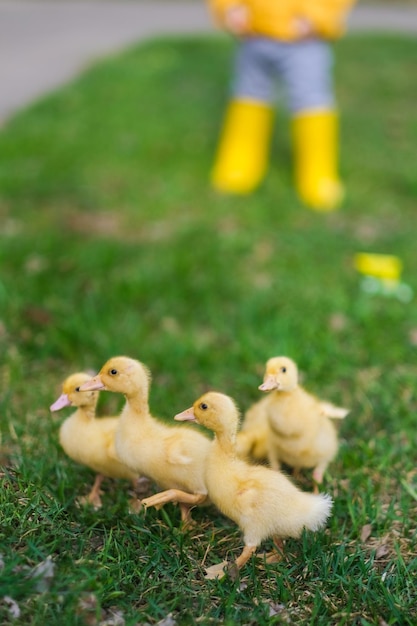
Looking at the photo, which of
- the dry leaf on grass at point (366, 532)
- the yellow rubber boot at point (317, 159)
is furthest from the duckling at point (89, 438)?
the yellow rubber boot at point (317, 159)

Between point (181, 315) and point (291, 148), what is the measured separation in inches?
141

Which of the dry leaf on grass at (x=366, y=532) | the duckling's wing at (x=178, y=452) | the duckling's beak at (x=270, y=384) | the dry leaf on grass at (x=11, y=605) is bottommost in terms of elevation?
the dry leaf on grass at (x=366, y=532)

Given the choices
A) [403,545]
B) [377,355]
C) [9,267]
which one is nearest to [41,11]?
[9,267]

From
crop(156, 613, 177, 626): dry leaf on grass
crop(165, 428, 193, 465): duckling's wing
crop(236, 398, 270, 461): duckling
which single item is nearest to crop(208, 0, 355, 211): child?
crop(236, 398, 270, 461): duckling

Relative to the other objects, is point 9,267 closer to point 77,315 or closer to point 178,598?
point 77,315

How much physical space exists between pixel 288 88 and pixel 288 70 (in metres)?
0.33

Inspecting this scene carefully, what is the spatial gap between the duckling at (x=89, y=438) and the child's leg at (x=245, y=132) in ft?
11.9

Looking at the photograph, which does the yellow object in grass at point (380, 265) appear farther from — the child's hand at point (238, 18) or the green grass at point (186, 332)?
the child's hand at point (238, 18)

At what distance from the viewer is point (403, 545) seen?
2562 mm

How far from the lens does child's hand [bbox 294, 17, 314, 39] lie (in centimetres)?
534

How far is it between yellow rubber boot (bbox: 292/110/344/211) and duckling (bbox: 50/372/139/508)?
353cm

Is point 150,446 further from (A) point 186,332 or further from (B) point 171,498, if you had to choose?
(A) point 186,332

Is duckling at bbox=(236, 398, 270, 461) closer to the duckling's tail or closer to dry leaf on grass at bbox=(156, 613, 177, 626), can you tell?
the duckling's tail

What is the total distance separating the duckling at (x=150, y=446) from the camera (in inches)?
95.1
